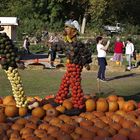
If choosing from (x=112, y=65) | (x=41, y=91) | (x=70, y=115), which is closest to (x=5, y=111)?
(x=70, y=115)

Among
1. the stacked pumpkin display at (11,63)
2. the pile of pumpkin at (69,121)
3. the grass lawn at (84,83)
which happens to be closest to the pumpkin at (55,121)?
the pile of pumpkin at (69,121)

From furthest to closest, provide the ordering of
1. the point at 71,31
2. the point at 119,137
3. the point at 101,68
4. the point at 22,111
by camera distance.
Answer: the point at 101,68 < the point at 71,31 < the point at 22,111 < the point at 119,137

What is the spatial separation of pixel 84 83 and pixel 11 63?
33.4 ft

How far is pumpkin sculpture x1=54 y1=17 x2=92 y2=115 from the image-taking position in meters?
9.05

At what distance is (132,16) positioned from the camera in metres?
71.6

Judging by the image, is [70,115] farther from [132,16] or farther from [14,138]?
[132,16]

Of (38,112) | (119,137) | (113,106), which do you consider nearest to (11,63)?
(38,112)

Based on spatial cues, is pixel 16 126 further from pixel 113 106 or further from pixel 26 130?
pixel 113 106

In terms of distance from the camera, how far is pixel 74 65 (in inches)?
360

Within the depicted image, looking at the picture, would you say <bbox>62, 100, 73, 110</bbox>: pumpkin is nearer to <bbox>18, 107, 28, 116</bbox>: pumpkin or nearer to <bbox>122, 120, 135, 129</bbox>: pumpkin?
<bbox>18, 107, 28, 116</bbox>: pumpkin

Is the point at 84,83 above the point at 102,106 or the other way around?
the other way around

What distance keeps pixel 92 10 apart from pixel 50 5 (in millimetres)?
14409

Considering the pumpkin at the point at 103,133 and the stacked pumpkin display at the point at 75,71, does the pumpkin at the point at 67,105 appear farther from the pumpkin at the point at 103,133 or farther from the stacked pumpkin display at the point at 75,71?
the pumpkin at the point at 103,133

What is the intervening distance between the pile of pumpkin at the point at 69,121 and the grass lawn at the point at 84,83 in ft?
16.8
